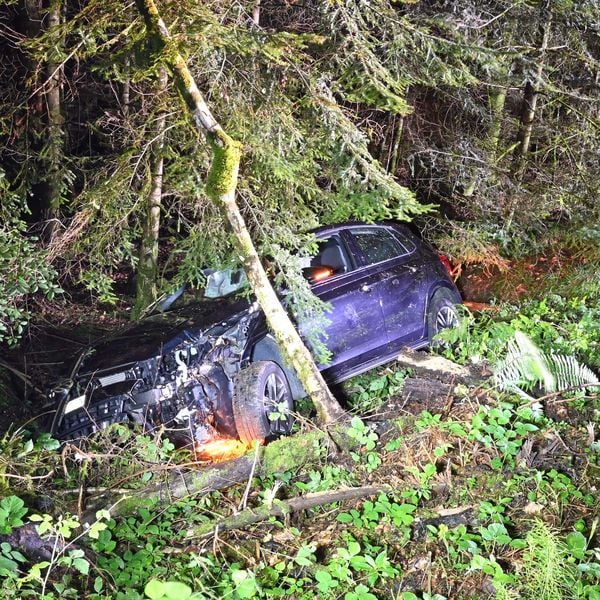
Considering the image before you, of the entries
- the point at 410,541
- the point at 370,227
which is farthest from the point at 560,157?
the point at 410,541

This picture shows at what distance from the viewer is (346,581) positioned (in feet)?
10.4

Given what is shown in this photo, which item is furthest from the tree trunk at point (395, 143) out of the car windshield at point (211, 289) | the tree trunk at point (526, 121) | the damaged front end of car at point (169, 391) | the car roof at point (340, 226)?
the damaged front end of car at point (169, 391)

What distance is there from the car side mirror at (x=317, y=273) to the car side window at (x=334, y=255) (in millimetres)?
86

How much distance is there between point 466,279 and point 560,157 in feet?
9.01

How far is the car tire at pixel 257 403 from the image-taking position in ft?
15.7

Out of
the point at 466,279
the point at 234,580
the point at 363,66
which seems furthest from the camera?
the point at 466,279

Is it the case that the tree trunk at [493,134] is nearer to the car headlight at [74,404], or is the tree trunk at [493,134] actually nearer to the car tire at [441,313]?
the car tire at [441,313]

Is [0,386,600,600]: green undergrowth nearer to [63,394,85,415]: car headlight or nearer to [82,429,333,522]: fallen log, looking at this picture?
[82,429,333,522]: fallen log

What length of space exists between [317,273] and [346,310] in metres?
0.49

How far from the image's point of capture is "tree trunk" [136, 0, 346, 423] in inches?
173

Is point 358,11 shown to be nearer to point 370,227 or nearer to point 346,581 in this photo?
point 370,227

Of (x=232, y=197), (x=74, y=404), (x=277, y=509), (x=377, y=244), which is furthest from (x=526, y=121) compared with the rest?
(x=74, y=404)

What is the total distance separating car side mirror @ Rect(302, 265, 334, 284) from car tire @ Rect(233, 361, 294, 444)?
1.08m

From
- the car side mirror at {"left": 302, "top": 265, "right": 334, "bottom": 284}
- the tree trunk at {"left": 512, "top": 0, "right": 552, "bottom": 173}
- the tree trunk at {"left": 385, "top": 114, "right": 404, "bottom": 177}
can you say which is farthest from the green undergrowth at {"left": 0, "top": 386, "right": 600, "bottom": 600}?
the tree trunk at {"left": 385, "top": 114, "right": 404, "bottom": 177}
